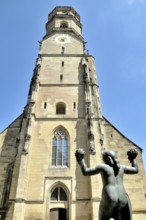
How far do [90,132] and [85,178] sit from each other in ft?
10.2

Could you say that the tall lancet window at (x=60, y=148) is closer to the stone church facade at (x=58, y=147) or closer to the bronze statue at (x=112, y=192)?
the stone church facade at (x=58, y=147)

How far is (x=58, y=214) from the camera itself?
1341cm

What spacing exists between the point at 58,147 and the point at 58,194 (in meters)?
3.37

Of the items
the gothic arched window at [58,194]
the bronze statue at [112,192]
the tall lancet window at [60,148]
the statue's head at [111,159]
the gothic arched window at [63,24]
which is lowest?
the bronze statue at [112,192]

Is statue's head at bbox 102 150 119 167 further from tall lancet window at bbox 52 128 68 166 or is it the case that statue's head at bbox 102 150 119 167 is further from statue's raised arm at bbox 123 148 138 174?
tall lancet window at bbox 52 128 68 166

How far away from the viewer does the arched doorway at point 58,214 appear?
13297mm

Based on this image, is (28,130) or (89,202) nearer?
(89,202)

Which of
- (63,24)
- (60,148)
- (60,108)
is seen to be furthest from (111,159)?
(63,24)

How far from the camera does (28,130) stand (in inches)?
625

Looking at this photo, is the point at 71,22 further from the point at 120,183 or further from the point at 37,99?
the point at 120,183

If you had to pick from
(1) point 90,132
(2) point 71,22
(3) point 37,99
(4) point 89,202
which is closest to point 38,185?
(4) point 89,202

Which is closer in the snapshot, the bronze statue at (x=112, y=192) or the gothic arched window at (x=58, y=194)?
the bronze statue at (x=112, y=192)

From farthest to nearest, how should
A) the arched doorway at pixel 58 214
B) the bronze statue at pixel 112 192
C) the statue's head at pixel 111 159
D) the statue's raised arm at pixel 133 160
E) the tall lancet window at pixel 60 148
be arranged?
the tall lancet window at pixel 60 148 → the arched doorway at pixel 58 214 → the statue's raised arm at pixel 133 160 → the statue's head at pixel 111 159 → the bronze statue at pixel 112 192

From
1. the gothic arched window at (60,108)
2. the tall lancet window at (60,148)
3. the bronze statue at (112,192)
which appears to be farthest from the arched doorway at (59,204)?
the bronze statue at (112,192)
